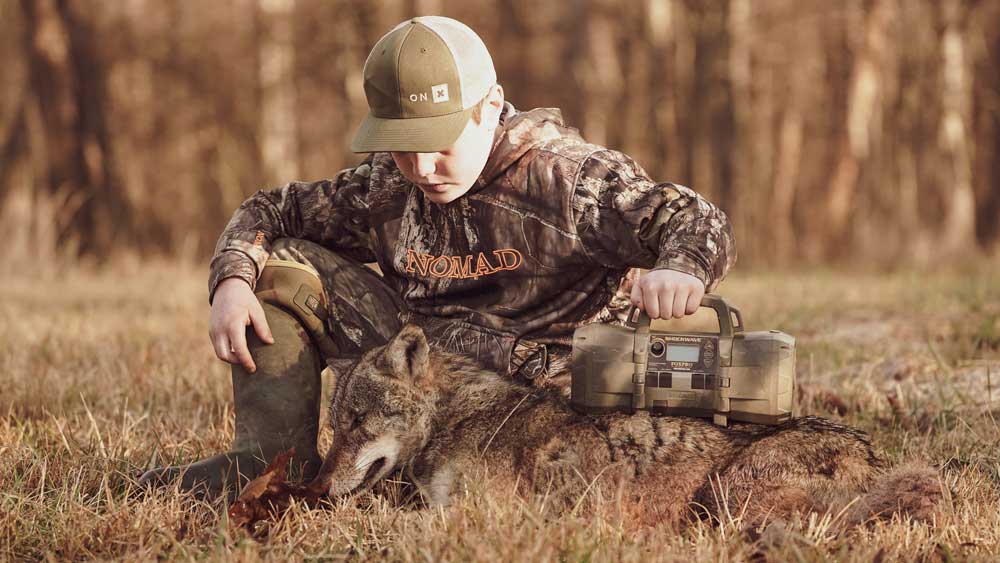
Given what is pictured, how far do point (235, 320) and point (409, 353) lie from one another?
0.71 meters

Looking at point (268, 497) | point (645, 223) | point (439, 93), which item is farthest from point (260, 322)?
point (645, 223)

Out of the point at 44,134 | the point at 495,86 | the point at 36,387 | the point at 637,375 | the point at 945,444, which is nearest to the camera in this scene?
the point at 637,375

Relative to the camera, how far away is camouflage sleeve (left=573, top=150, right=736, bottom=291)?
3375mm

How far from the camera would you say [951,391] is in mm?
5004

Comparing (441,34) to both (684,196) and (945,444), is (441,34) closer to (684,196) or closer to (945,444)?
(684,196)

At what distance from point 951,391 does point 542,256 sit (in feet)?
8.42

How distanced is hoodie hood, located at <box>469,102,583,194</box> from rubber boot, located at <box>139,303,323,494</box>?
3.21 feet

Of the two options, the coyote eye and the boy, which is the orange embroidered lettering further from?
the coyote eye

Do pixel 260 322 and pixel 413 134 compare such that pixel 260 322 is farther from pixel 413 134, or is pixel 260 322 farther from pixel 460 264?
pixel 413 134

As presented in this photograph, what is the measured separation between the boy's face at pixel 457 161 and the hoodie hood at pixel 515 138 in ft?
0.11

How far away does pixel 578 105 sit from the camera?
25.2 meters

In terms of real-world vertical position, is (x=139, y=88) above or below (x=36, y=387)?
above

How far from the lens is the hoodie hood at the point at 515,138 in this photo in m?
3.83

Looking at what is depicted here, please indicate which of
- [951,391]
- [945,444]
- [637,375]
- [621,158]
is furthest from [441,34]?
[951,391]
